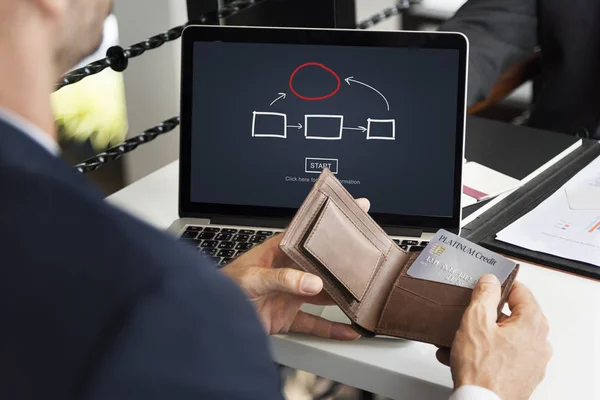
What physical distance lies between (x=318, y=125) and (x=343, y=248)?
254mm

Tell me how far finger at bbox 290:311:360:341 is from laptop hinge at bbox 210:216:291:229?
204mm

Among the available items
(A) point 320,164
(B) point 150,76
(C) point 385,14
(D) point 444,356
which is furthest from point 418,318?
(B) point 150,76

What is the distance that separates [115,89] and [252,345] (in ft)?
5.92

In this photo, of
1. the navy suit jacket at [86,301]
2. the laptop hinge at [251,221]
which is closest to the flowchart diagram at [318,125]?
the laptop hinge at [251,221]

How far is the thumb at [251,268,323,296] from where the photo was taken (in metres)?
0.83

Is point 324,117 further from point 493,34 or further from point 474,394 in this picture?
point 493,34

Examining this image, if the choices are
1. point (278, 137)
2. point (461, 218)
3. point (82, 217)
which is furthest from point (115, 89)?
point (82, 217)

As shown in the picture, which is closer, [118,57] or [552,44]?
[118,57]

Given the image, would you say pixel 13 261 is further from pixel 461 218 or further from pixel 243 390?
pixel 461 218

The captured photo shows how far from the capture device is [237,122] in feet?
3.56

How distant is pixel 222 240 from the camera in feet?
3.47

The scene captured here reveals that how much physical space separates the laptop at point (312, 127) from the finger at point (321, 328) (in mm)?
161

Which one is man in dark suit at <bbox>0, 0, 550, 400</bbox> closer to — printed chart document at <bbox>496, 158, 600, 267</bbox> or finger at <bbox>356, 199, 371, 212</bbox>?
finger at <bbox>356, 199, 371, 212</bbox>

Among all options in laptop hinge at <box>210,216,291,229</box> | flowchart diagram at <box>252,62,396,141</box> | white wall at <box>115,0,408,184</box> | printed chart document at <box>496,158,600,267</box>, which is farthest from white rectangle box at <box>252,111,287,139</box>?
white wall at <box>115,0,408,184</box>
